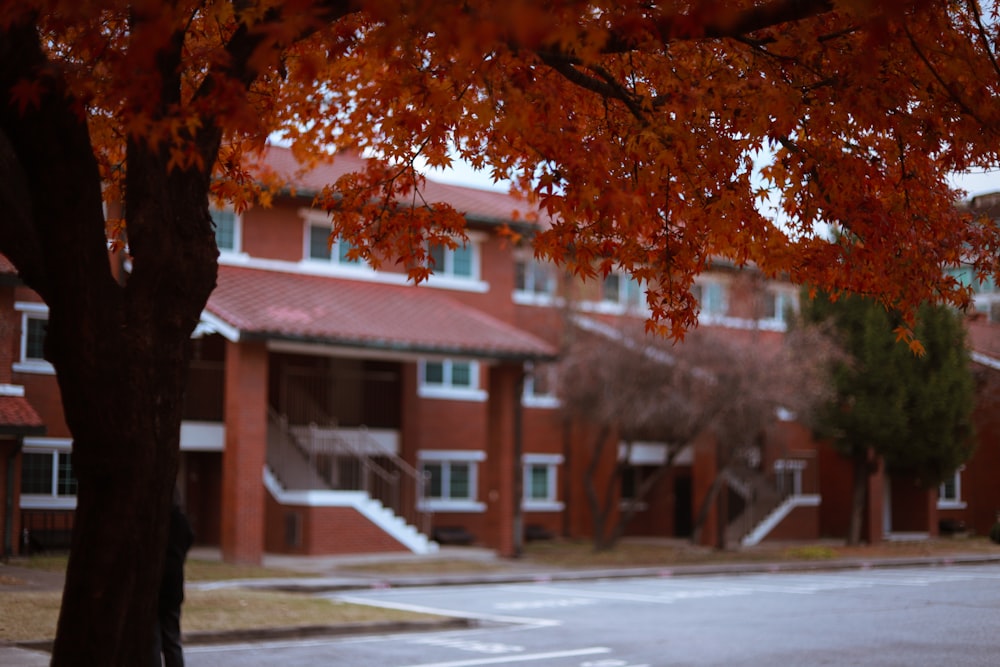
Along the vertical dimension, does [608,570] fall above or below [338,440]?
A: below

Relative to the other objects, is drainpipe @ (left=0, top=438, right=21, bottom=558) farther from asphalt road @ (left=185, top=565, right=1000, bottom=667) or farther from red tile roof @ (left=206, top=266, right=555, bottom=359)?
asphalt road @ (left=185, top=565, right=1000, bottom=667)

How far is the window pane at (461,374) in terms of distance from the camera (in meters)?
33.5

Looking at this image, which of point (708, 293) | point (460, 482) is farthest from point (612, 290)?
point (460, 482)

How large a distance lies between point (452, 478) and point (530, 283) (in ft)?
20.7

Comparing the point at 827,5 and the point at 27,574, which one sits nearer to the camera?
the point at 827,5

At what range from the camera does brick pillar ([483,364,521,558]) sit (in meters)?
29.1

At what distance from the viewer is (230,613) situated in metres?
16.1

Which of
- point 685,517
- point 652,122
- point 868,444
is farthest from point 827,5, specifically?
point 685,517

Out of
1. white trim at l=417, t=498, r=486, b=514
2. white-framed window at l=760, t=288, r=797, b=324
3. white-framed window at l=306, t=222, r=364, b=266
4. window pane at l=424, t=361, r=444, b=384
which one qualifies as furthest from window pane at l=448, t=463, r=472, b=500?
white-framed window at l=760, t=288, r=797, b=324

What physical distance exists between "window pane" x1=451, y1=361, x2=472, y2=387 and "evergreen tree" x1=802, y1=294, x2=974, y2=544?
9.18 meters

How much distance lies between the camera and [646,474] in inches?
1567

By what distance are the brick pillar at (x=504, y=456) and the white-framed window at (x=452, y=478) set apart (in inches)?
132

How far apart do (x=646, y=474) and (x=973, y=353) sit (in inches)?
423

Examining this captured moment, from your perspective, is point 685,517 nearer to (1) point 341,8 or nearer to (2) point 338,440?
(2) point 338,440
